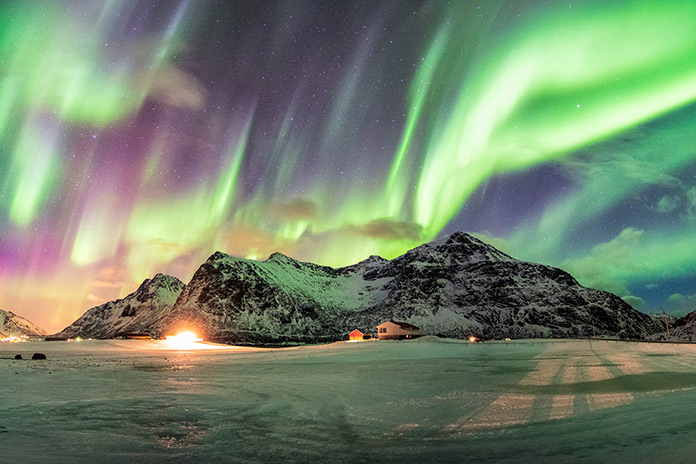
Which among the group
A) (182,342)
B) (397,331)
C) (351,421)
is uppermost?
(351,421)

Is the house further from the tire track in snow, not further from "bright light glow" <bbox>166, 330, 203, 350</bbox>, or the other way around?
the tire track in snow

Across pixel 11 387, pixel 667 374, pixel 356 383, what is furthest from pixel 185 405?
pixel 667 374

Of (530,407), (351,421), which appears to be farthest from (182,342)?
(530,407)

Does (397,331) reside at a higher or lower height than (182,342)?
lower

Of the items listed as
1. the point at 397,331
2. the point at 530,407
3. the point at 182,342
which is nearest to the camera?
the point at 530,407

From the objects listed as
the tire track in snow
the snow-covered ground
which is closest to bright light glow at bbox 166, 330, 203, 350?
the snow-covered ground

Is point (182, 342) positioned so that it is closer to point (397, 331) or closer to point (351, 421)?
point (351, 421)

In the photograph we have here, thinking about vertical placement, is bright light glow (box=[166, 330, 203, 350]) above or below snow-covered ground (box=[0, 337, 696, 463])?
below

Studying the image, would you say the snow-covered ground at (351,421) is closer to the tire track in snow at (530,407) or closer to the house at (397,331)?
the tire track in snow at (530,407)

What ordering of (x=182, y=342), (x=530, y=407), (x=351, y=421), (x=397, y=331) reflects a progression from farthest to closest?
(x=397, y=331) < (x=182, y=342) < (x=530, y=407) < (x=351, y=421)

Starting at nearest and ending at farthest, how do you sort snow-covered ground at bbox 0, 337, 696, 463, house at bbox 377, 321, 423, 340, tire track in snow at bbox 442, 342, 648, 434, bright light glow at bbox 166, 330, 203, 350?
snow-covered ground at bbox 0, 337, 696, 463
tire track in snow at bbox 442, 342, 648, 434
bright light glow at bbox 166, 330, 203, 350
house at bbox 377, 321, 423, 340

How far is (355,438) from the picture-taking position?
927cm

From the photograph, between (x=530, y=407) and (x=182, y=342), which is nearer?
(x=530, y=407)

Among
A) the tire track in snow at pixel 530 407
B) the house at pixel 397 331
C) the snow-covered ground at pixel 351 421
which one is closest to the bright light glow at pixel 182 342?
the snow-covered ground at pixel 351 421
